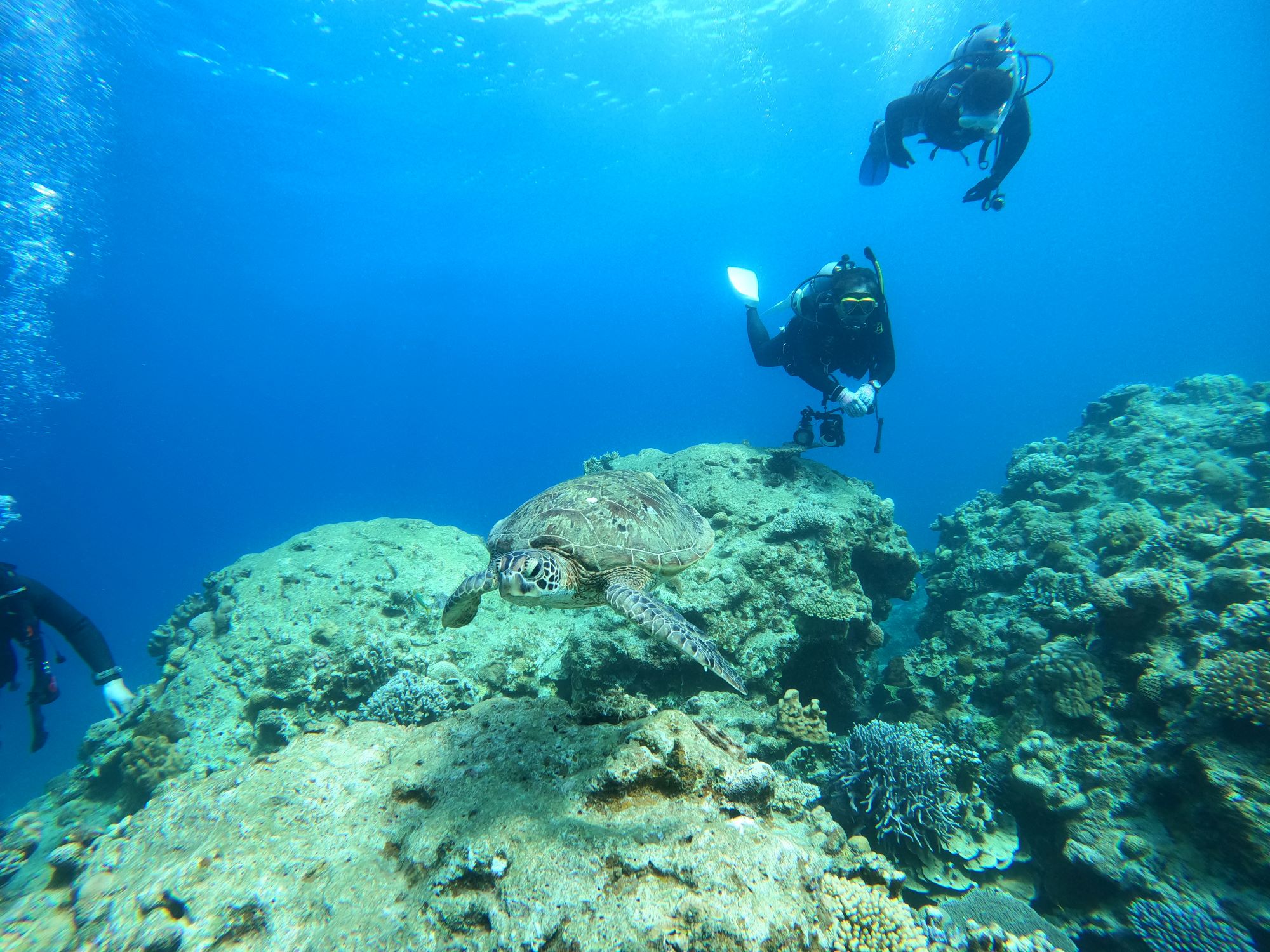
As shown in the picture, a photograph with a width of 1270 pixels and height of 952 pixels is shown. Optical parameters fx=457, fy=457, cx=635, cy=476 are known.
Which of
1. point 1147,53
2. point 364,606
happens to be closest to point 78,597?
point 364,606

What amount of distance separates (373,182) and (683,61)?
3306cm

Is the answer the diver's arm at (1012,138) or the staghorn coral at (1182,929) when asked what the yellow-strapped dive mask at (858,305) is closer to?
the diver's arm at (1012,138)

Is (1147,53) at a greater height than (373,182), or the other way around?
(1147,53)

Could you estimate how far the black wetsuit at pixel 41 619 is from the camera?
6.72 meters

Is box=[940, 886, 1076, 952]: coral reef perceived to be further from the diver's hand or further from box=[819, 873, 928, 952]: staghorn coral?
the diver's hand

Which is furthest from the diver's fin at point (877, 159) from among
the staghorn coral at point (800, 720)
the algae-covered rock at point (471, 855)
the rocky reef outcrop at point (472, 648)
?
the algae-covered rock at point (471, 855)

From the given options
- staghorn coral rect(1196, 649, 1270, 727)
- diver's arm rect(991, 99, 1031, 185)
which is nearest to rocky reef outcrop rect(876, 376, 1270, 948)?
staghorn coral rect(1196, 649, 1270, 727)

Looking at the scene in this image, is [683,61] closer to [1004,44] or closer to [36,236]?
[1004,44]

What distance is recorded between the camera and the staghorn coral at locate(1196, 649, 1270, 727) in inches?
130

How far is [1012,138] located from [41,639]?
19987 mm

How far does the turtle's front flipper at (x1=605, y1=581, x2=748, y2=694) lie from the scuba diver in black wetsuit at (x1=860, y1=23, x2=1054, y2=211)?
444 inches

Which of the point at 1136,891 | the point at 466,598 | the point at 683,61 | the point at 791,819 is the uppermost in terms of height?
the point at 683,61

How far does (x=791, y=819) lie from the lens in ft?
9.98

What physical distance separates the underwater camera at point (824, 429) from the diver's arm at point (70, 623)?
11673mm
